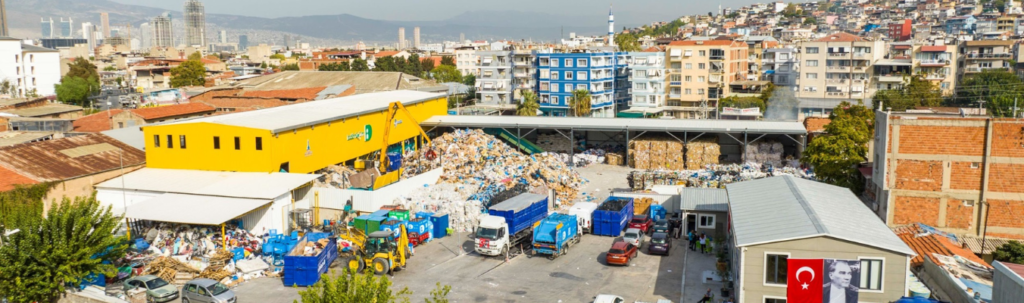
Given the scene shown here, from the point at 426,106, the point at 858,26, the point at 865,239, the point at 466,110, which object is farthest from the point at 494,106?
the point at 858,26

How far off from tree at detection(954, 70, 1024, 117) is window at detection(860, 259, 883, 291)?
44.1 m

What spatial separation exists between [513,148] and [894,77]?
3644 centimetres

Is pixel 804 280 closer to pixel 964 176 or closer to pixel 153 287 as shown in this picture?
pixel 964 176

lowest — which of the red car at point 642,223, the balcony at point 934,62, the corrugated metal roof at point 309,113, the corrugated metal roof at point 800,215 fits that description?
the red car at point 642,223

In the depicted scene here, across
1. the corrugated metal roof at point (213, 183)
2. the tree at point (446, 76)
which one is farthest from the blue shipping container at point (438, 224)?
the tree at point (446, 76)

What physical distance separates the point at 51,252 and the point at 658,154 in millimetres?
25782

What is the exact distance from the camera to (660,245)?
21.4 meters

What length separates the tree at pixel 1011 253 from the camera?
19938 mm

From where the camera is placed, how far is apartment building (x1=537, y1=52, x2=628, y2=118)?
57.3 metres

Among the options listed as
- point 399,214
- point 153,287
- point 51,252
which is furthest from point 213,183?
point 51,252

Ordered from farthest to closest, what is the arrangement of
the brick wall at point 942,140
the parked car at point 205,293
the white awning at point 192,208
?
the brick wall at point 942,140 < the white awning at point 192,208 < the parked car at point 205,293

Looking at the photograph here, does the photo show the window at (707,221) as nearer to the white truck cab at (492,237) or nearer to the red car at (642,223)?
the red car at (642,223)

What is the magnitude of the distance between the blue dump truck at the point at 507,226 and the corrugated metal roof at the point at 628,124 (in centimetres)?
1429

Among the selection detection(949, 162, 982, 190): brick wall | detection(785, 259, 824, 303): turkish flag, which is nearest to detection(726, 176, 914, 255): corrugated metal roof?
detection(785, 259, 824, 303): turkish flag
